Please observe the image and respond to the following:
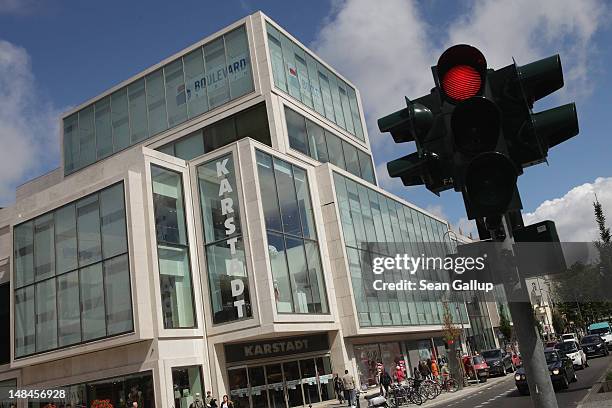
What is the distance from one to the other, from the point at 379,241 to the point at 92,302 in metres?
18.9

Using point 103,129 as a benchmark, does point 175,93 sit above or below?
above

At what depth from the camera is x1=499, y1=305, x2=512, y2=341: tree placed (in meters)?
64.1

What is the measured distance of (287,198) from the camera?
30.9m

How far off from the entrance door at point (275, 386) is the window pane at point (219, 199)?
23.9 feet

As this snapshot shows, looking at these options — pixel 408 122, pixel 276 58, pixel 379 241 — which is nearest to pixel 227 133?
pixel 276 58

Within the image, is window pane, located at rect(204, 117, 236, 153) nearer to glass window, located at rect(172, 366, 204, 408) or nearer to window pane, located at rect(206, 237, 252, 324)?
window pane, located at rect(206, 237, 252, 324)

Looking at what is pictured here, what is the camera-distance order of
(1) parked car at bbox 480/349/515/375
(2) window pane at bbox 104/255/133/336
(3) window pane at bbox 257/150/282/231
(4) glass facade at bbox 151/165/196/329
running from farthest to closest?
(1) parked car at bbox 480/349/515/375 < (3) window pane at bbox 257/150/282/231 < (4) glass facade at bbox 151/165/196/329 < (2) window pane at bbox 104/255/133/336

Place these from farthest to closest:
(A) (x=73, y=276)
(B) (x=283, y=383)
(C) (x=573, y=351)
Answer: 1. (C) (x=573, y=351)
2. (B) (x=283, y=383)
3. (A) (x=73, y=276)

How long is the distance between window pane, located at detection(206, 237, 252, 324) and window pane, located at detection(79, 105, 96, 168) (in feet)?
55.3

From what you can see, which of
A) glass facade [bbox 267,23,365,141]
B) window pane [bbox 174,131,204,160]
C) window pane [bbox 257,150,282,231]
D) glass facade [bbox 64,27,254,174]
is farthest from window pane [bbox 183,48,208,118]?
window pane [bbox 257,150,282,231]

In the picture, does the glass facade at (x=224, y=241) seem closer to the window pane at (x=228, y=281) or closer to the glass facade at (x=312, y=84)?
the window pane at (x=228, y=281)

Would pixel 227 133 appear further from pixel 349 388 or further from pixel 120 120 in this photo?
pixel 349 388

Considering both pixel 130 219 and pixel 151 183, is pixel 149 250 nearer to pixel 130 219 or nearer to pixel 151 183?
pixel 130 219

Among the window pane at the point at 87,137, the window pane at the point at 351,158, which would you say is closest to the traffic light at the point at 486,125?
the window pane at the point at 351,158
